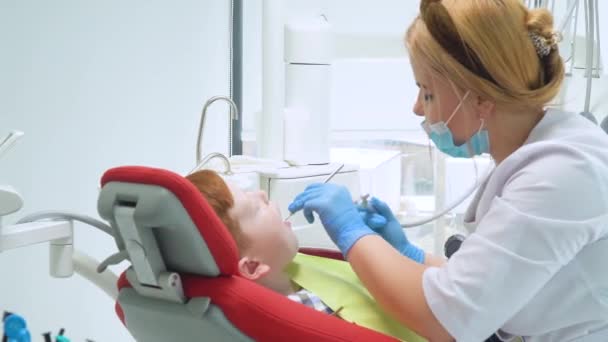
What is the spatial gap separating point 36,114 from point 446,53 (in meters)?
1.04

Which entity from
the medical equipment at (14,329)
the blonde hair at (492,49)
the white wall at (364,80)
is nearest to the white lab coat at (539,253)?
the blonde hair at (492,49)

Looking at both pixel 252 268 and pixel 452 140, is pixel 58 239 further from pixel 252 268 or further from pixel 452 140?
pixel 452 140

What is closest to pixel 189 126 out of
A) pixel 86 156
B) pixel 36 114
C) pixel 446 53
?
pixel 86 156

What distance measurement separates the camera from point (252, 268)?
49.9 inches

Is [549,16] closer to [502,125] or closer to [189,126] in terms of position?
[502,125]

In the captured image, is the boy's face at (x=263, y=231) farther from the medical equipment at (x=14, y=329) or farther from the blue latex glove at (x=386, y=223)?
the medical equipment at (x=14, y=329)

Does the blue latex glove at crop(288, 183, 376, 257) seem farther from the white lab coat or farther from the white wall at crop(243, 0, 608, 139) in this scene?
the white wall at crop(243, 0, 608, 139)

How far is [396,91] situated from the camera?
10.5 feet

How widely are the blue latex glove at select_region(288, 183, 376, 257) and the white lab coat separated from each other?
178mm

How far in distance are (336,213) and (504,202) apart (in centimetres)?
33

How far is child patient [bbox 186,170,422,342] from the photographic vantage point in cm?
124

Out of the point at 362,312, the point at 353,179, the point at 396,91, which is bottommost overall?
the point at 362,312

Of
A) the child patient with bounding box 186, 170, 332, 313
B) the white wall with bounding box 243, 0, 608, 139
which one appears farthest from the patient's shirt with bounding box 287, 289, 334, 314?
the white wall with bounding box 243, 0, 608, 139

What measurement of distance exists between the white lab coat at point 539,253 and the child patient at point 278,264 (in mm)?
236
